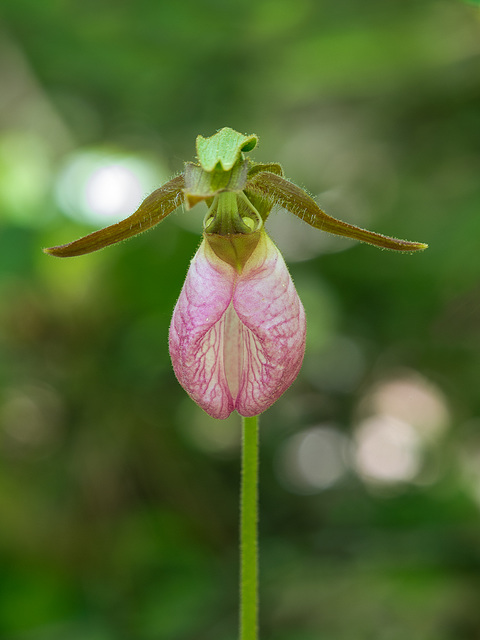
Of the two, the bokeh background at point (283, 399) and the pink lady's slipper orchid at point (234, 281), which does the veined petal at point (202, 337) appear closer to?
the pink lady's slipper orchid at point (234, 281)

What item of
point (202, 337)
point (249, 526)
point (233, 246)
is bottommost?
point (249, 526)

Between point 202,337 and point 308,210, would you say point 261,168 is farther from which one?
point 202,337

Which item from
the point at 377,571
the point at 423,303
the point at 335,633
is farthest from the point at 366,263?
the point at 335,633

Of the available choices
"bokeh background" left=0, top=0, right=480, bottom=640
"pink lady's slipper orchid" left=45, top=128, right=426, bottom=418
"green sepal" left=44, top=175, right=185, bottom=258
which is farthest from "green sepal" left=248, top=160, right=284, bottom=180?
"bokeh background" left=0, top=0, right=480, bottom=640

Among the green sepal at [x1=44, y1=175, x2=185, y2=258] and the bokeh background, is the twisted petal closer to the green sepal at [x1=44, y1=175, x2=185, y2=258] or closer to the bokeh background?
the green sepal at [x1=44, y1=175, x2=185, y2=258]

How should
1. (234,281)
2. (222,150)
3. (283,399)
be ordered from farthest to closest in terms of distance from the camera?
1. (283,399)
2. (234,281)
3. (222,150)

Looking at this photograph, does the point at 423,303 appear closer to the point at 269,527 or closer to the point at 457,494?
the point at 457,494

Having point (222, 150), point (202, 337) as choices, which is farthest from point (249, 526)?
point (222, 150)
